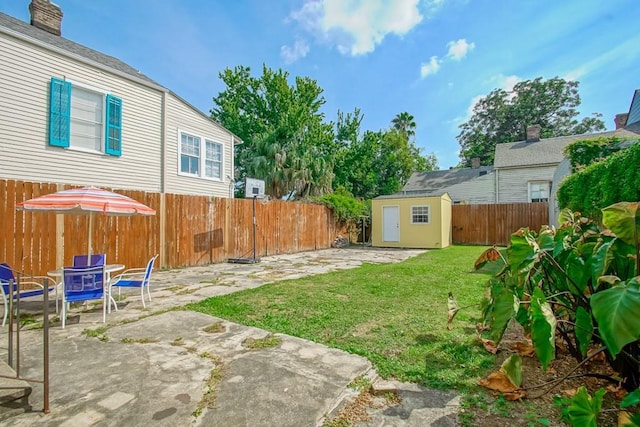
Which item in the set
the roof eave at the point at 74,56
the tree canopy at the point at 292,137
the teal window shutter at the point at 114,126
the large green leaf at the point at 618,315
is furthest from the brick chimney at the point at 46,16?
the large green leaf at the point at 618,315

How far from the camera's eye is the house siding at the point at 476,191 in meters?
20.8

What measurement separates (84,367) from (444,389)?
9.83ft

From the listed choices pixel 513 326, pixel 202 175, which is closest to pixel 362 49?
pixel 202 175

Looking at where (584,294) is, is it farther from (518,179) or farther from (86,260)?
(518,179)

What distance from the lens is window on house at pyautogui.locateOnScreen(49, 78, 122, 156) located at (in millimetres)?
7270

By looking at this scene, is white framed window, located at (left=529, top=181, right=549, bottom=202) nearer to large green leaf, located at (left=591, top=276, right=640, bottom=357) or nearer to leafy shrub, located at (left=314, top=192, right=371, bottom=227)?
leafy shrub, located at (left=314, top=192, right=371, bottom=227)

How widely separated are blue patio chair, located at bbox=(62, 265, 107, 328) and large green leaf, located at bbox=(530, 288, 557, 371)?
454 centimetres

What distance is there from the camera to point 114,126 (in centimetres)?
828

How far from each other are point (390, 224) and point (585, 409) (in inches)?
535

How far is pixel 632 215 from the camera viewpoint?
67.2 inches

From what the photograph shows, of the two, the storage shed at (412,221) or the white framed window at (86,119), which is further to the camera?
the storage shed at (412,221)

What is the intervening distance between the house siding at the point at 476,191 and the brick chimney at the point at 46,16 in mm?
22529

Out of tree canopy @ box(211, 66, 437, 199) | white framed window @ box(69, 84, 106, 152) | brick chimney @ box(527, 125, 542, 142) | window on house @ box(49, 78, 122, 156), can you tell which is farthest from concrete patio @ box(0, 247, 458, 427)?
brick chimney @ box(527, 125, 542, 142)

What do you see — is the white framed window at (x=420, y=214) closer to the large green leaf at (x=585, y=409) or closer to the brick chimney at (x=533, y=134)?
the brick chimney at (x=533, y=134)
